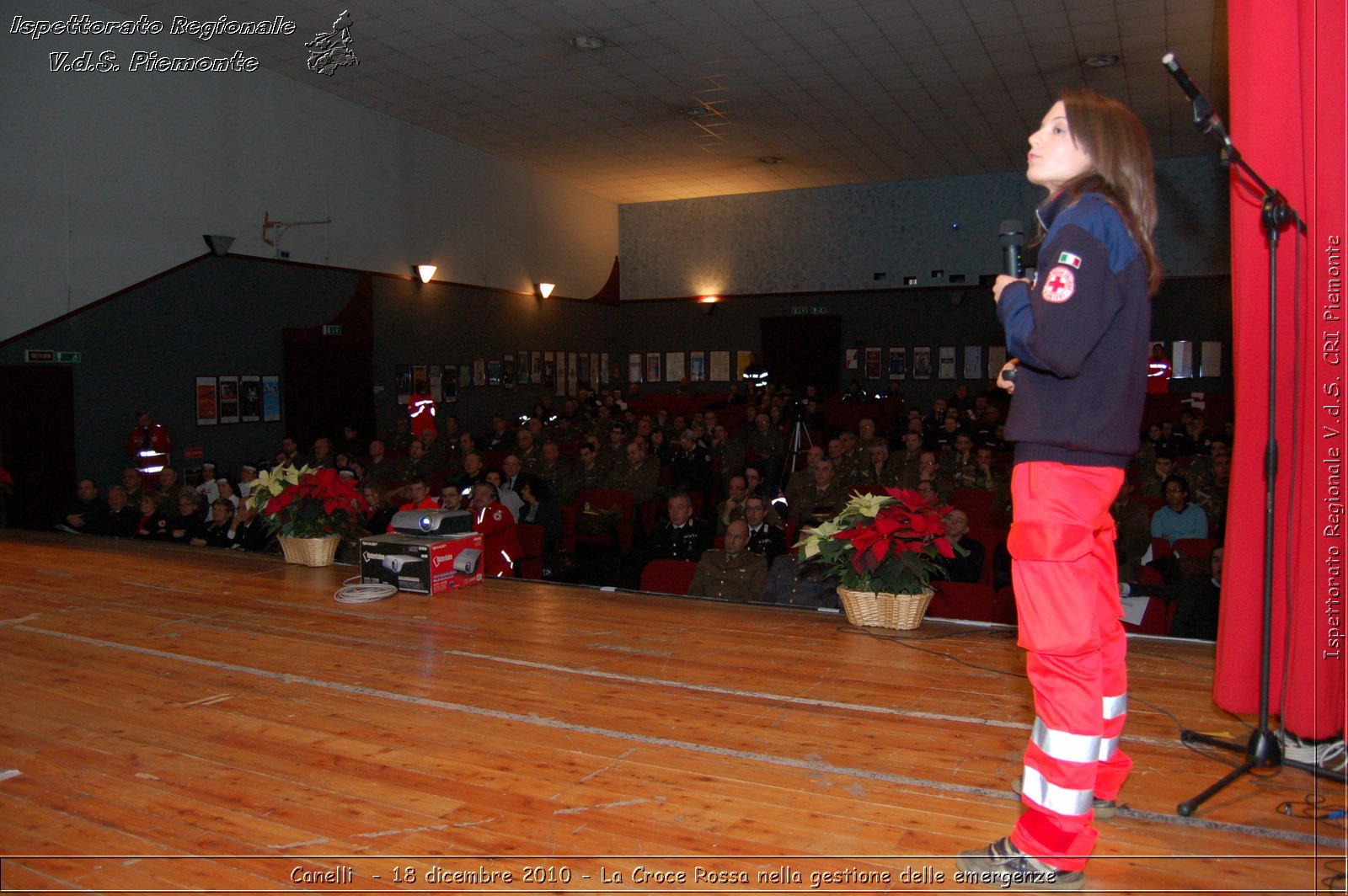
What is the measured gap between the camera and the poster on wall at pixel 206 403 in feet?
33.2

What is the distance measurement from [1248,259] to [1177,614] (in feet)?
8.52

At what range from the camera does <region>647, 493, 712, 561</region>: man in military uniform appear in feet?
22.5

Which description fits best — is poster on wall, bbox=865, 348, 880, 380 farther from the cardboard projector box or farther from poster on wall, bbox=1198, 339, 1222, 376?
the cardboard projector box

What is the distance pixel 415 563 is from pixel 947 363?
1303cm

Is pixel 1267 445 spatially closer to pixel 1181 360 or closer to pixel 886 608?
pixel 886 608

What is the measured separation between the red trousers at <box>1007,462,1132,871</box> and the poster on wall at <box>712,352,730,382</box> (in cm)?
1583

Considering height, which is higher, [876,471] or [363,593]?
[876,471]

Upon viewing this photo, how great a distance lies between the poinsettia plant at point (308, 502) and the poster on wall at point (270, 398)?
5674 mm

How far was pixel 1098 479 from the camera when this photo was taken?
72.5 inches

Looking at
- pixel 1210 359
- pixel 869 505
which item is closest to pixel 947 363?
pixel 1210 359

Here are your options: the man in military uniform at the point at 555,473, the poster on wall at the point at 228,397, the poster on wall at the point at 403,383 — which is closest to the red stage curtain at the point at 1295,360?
the man in military uniform at the point at 555,473

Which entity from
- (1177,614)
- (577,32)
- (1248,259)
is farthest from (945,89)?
(1248,259)

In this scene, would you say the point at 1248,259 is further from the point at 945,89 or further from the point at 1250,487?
the point at 945,89

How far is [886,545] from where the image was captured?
12.8ft
